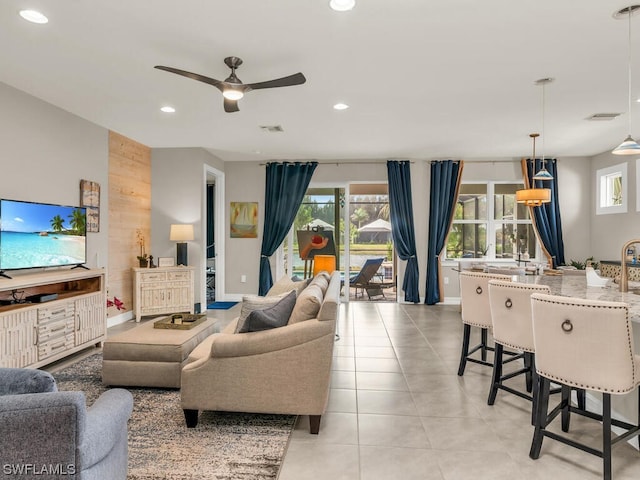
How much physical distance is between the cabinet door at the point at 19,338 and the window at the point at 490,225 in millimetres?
6371

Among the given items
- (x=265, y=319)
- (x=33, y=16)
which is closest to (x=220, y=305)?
(x=265, y=319)

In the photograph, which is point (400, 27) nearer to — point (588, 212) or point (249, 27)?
point (249, 27)

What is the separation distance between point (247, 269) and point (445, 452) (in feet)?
18.2

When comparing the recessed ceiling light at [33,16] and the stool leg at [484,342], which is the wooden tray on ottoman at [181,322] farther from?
the stool leg at [484,342]

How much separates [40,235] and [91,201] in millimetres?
1109

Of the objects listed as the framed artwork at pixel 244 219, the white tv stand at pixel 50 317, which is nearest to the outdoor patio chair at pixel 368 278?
the framed artwork at pixel 244 219

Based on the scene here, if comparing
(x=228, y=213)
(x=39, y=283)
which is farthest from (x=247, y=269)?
(x=39, y=283)

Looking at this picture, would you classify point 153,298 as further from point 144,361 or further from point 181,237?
point 144,361

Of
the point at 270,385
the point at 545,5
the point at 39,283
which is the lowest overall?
the point at 270,385

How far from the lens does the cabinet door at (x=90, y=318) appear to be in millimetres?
3982

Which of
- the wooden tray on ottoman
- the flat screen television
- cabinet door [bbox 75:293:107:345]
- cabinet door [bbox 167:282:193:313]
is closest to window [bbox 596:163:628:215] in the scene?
the wooden tray on ottoman

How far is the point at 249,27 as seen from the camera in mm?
2648

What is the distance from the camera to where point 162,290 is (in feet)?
19.0

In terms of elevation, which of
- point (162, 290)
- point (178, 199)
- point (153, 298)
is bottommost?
point (153, 298)
